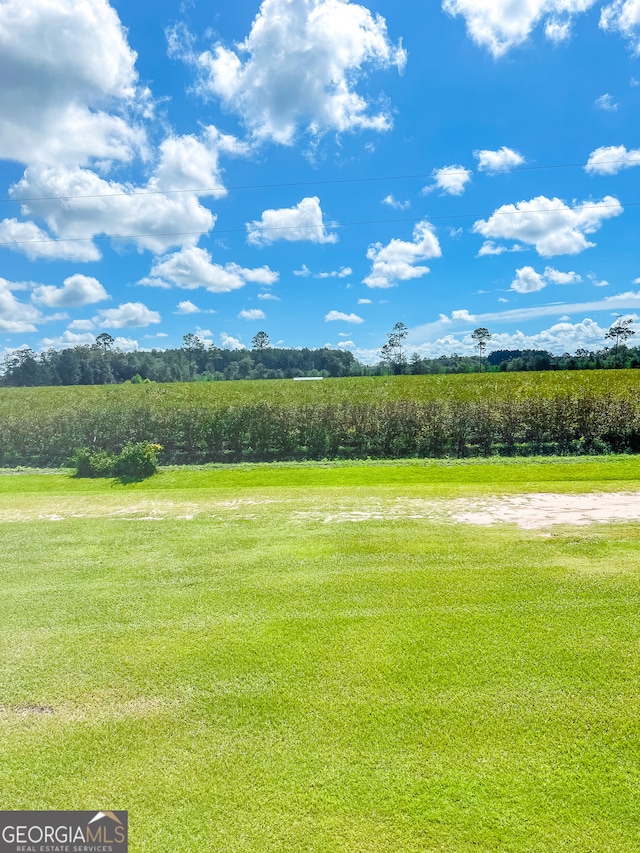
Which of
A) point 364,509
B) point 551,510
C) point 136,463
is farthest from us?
point 136,463

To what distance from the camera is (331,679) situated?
3.60 meters

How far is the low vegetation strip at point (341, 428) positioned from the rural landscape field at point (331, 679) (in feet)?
25.8

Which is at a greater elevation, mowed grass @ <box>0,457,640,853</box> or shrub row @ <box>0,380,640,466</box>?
shrub row @ <box>0,380,640,466</box>

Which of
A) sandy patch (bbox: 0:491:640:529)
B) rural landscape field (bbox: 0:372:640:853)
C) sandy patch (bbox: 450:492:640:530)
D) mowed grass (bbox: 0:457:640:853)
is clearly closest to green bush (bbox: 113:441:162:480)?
sandy patch (bbox: 0:491:640:529)

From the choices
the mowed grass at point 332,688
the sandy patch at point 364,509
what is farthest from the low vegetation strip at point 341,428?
the mowed grass at point 332,688

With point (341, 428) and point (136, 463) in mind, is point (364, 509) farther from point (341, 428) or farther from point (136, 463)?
point (341, 428)

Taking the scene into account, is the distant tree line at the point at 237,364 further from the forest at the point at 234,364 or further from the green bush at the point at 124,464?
the green bush at the point at 124,464

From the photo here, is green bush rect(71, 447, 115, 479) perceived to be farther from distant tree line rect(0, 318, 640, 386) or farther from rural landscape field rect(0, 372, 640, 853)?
distant tree line rect(0, 318, 640, 386)

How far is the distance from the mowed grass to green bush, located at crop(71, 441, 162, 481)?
6122mm

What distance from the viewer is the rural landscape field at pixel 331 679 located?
2.56 m

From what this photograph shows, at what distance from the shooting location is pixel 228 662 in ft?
12.6

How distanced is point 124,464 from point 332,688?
433 inches

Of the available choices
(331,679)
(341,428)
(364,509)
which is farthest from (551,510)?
(341,428)

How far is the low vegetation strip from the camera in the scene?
50.7 ft
